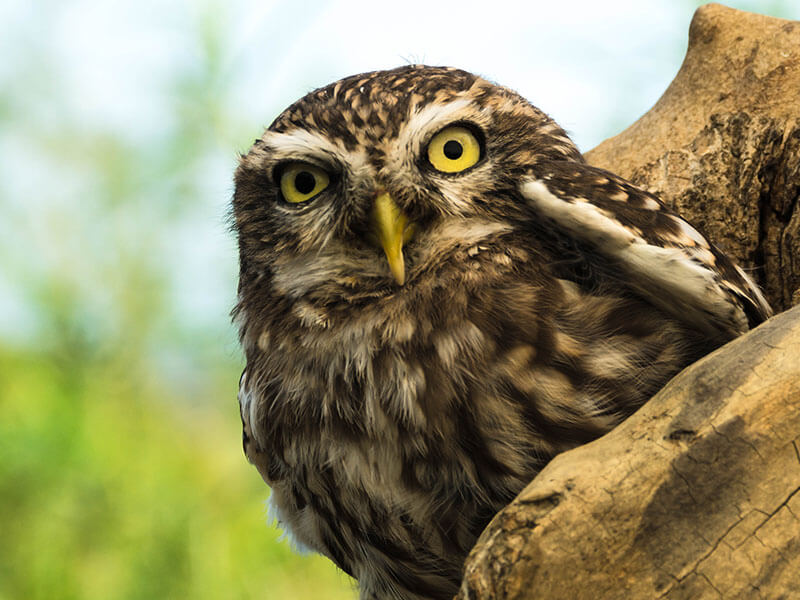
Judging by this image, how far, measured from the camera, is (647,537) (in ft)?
4.54

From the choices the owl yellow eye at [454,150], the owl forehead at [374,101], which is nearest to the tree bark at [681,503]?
the owl yellow eye at [454,150]

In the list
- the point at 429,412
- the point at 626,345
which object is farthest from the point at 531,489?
the point at 626,345

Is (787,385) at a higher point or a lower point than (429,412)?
lower

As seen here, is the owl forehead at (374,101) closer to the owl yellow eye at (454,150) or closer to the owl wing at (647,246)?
the owl yellow eye at (454,150)

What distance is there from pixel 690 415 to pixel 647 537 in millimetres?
231

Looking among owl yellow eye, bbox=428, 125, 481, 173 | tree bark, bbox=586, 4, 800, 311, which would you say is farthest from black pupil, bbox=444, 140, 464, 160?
tree bark, bbox=586, 4, 800, 311

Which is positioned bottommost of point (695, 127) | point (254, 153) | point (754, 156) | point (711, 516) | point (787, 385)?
point (711, 516)

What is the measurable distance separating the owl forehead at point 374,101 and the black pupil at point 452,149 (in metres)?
0.11

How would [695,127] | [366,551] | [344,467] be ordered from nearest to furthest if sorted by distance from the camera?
[344,467], [366,551], [695,127]

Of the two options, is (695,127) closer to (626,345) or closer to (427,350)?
(626,345)

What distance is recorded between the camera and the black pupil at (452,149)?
1.95 meters

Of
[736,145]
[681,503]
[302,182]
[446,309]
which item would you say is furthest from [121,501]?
[681,503]

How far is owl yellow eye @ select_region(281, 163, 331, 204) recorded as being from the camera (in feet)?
6.54

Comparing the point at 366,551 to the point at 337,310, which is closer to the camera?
the point at 337,310
